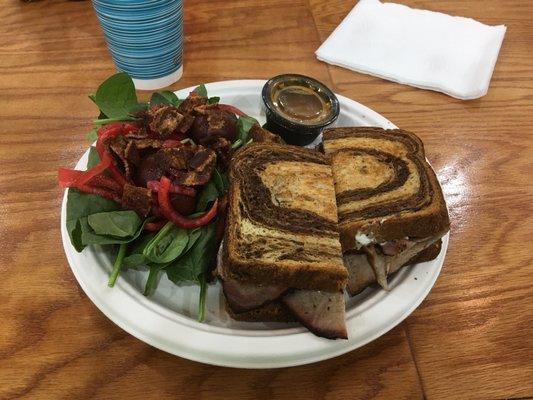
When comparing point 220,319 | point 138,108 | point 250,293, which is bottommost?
point 220,319

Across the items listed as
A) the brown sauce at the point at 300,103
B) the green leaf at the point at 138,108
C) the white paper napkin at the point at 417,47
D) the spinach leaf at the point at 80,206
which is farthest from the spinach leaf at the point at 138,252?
the white paper napkin at the point at 417,47

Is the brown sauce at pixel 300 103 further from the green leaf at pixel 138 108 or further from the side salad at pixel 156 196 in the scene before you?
the green leaf at pixel 138 108

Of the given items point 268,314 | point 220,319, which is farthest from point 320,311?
point 220,319

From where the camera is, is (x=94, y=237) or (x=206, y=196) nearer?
(x=94, y=237)

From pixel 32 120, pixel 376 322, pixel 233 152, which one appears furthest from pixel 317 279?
pixel 32 120

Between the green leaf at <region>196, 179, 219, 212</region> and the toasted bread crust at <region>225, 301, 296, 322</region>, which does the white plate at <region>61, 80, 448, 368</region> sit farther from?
the green leaf at <region>196, 179, 219, 212</region>

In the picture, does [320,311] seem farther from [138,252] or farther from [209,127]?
[209,127]
